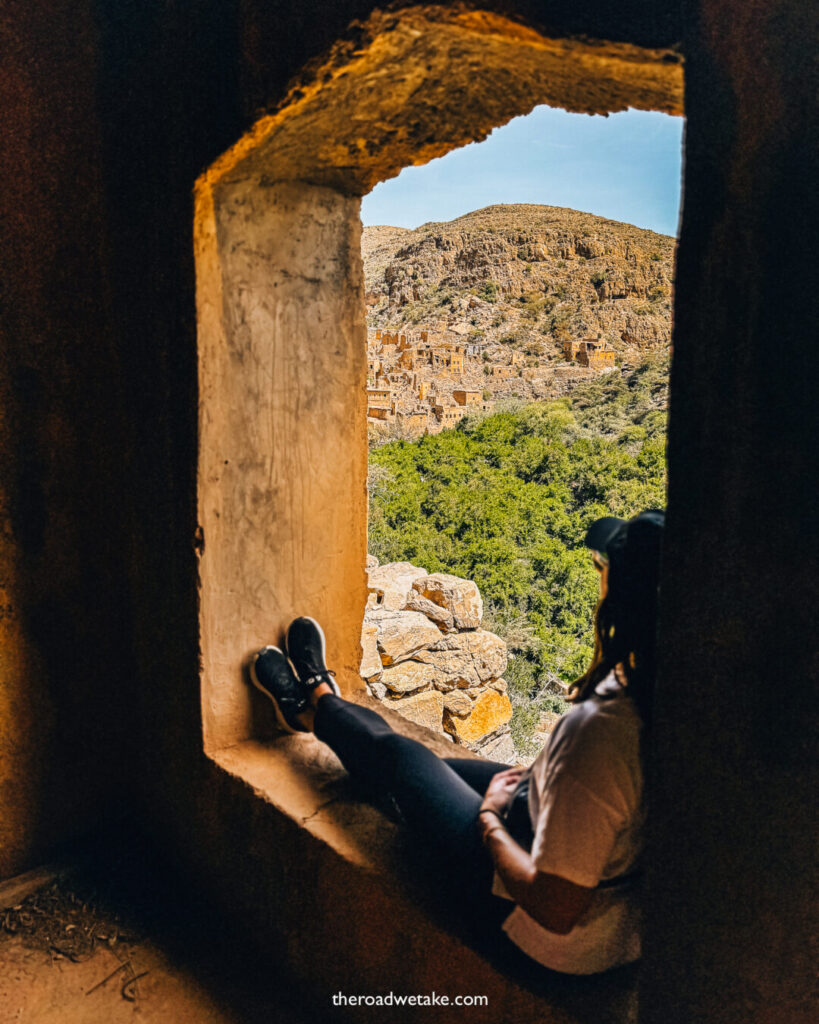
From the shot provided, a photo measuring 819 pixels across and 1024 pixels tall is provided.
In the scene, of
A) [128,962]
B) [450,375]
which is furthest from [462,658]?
[450,375]

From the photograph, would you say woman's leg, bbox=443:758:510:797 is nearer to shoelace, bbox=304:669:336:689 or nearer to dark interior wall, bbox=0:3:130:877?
shoelace, bbox=304:669:336:689

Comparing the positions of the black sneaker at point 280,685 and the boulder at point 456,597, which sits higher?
the black sneaker at point 280,685

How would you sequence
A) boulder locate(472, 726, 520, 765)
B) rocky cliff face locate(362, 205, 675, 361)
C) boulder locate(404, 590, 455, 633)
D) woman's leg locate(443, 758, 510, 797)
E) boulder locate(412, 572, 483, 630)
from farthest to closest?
1. rocky cliff face locate(362, 205, 675, 361)
2. boulder locate(412, 572, 483, 630)
3. boulder locate(404, 590, 455, 633)
4. boulder locate(472, 726, 520, 765)
5. woman's leg locate(443, 758, 510, 797)

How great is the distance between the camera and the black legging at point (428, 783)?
3.92ft

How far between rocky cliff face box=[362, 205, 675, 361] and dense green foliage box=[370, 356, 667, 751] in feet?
18.3

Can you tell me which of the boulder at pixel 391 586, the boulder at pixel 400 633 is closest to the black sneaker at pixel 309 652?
the boulder at pixel 400 633

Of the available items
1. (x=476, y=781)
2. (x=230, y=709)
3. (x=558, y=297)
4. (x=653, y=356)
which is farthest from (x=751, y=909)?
(x=558, y=297)

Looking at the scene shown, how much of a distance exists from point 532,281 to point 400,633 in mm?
27694

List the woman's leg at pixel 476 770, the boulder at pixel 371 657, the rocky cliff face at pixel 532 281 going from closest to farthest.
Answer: the woman's leg at pixel 476 770 → the boulder at pixel 371 657 → the rocky cliff face at pixel 532 281

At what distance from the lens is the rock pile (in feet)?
22.9

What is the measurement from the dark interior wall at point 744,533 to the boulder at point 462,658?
658 cm

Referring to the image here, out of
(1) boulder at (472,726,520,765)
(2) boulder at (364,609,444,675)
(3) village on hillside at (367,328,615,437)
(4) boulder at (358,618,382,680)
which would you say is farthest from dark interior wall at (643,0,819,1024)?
(3) village on hillside at (367,328,615,437)

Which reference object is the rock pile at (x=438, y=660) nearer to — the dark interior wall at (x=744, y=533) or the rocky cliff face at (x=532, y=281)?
the dark interior wall at (x=744, y=533)

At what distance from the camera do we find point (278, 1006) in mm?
1494
